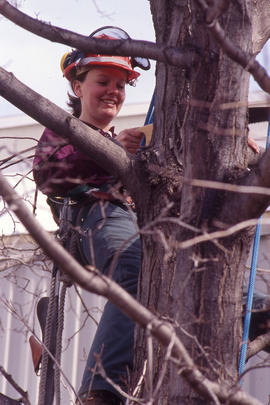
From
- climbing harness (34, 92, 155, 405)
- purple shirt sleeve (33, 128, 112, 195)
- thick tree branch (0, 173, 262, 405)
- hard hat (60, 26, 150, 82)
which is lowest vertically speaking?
thick tree branch (0, 173, 262, 405)

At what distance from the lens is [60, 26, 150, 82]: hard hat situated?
3338 millimetres

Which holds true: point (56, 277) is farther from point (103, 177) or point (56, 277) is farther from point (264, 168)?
point (264, 168)

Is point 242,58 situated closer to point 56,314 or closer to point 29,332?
point 56,314

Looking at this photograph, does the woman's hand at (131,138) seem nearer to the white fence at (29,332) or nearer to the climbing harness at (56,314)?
the climbing harness at (56,314)

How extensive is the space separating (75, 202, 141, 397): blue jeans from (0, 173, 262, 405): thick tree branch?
724mm

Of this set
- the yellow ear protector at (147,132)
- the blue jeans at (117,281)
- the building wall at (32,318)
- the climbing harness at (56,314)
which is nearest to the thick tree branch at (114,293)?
the blue jeans at (117,281)

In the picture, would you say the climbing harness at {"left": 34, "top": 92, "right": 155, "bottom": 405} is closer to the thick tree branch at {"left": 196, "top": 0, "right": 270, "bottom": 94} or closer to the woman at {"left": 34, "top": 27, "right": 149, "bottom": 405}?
the woman at {"left": 34, "top": 27, "right": 149, "bottom": 405}

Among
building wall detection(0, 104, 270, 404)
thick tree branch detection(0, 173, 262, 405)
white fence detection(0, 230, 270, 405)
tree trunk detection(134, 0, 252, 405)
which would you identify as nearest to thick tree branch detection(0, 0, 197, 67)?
tree trunk detection(134, 0, 252, 405)

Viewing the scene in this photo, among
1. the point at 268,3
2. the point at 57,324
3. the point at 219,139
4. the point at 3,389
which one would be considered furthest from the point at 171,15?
the point at 3,389

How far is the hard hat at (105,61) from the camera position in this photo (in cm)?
334

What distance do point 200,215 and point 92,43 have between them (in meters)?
0.64

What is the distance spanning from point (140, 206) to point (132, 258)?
375mm

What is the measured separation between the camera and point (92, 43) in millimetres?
2477

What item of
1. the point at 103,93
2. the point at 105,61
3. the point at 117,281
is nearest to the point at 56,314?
the point at 117,281
